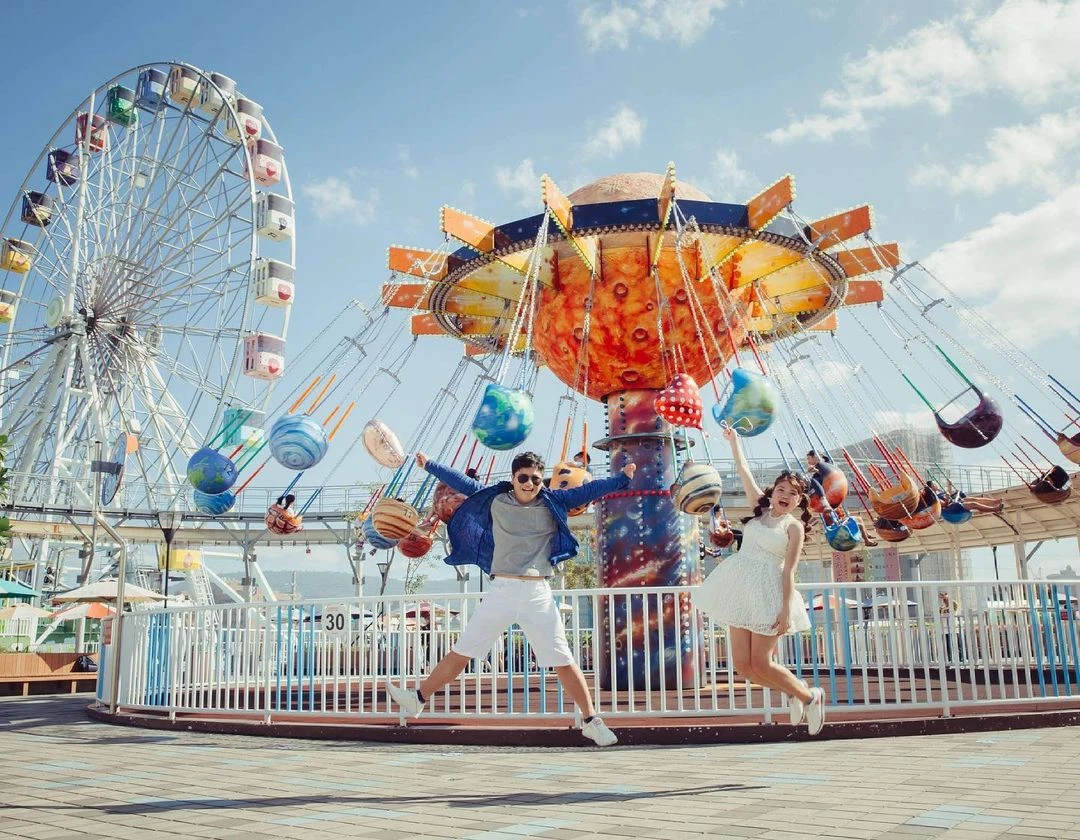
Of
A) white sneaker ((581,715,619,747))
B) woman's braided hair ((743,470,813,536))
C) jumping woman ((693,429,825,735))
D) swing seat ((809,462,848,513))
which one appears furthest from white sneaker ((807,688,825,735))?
swing seat ((809,462,848,513))

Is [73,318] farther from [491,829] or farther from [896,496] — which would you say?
[491,829]

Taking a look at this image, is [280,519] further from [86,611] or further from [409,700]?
[86,611]

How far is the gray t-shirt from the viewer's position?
15.2 ft

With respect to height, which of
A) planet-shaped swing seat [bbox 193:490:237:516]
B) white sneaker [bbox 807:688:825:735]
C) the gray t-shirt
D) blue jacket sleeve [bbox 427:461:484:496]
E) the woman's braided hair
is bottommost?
white sneaker [bbox 807:688:825:735]

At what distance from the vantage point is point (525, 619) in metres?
4.61

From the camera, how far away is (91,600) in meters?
20.3

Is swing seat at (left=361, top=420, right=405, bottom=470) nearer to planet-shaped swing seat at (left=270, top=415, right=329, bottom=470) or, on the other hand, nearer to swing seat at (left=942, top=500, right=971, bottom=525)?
planet-shaped swing seat at (left=270, top=415, right=329, bottom=470)

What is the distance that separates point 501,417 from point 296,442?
2685 mm

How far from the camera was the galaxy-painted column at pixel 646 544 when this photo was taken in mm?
9016

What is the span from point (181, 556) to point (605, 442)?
106 ft

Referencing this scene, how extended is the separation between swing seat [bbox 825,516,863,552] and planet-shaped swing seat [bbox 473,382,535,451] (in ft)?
12.5

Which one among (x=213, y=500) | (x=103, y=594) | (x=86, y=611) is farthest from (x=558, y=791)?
(x=86, y=611)

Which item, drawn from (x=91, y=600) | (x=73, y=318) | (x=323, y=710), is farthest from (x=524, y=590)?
(x=73, y=318)

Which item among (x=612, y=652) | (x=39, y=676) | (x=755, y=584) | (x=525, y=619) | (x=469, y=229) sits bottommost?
(x=39, y=676)
